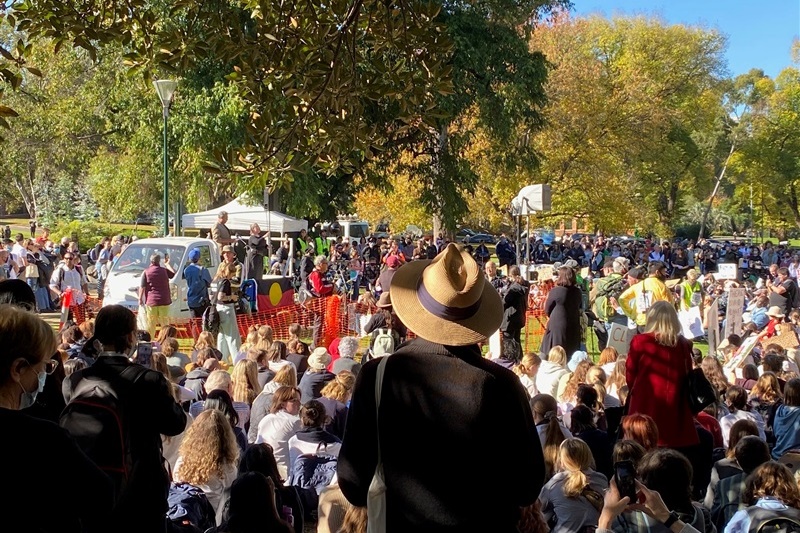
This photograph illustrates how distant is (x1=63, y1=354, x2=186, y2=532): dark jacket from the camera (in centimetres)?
363

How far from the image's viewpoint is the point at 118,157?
35250 mm

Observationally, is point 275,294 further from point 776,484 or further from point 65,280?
point 776,484

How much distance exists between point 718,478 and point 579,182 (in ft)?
110

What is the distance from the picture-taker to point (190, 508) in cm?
507

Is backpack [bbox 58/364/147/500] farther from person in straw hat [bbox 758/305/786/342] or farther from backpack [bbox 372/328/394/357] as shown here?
person in straw hat [bbox 758/305/786/342]

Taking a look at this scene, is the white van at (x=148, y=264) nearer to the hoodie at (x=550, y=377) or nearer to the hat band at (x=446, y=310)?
the hoodie at (x=550, y=377)

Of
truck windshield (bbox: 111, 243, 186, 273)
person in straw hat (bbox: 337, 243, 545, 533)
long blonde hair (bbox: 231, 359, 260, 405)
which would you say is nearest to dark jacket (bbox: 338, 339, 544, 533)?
person in straw hat (bbox: 337, 243, 545, 533)

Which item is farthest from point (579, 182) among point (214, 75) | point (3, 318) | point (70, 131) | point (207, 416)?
point (3, 318)

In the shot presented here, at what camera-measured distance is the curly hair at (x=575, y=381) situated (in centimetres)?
779

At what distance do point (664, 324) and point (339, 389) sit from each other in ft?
9.18

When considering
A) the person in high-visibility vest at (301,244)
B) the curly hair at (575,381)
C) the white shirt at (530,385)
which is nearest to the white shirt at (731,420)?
the curly hair at (575,381)

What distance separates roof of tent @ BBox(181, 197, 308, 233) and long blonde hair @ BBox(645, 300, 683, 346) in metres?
21.7

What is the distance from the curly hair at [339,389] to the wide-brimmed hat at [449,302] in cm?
435

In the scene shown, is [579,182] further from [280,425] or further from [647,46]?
[280,425]
